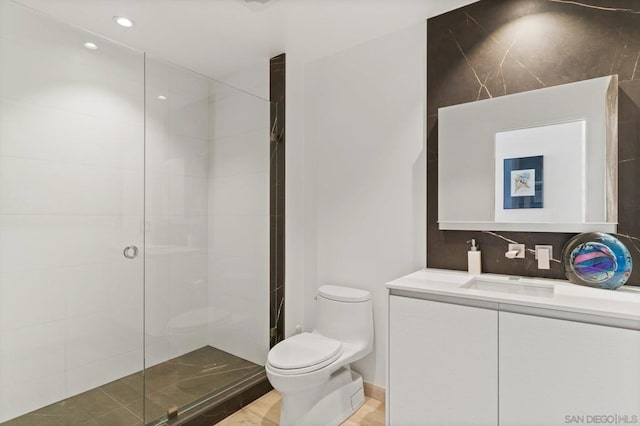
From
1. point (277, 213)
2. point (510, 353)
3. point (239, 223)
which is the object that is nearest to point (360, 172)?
point (277, 213)

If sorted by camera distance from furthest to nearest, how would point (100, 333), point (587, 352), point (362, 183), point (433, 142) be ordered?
1. point (362, 183)
2. point (433, 142)
3. point (100, 333)
4. point (587, 352)

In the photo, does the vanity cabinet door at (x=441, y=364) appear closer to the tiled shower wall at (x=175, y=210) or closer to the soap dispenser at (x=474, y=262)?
the soap dispenser at (x=474, y=262)

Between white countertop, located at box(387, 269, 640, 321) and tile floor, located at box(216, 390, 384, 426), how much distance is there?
0.91 metres

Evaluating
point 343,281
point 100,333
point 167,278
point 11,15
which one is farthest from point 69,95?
point 343,281

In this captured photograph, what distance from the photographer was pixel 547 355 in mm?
1255

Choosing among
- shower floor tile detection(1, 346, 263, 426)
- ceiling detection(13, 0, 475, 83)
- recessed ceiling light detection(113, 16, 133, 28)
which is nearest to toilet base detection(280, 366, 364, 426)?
shower floor tile detection(1, 346, 263, 426)

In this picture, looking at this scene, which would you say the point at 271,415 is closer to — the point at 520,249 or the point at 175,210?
the point at 175,210

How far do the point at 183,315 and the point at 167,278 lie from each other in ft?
0.83

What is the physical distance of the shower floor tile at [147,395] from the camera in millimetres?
1684

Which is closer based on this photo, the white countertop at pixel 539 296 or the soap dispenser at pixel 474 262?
the white countertop at pixel 539 296

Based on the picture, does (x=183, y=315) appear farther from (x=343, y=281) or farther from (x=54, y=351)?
(x=343, y=281)

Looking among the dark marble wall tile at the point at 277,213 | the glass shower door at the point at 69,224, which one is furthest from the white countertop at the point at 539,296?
the glass shower door at the point at 69,224

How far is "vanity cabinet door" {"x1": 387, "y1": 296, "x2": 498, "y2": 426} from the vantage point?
1.38 m

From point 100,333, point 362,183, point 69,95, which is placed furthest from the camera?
point 362,183
